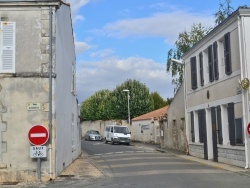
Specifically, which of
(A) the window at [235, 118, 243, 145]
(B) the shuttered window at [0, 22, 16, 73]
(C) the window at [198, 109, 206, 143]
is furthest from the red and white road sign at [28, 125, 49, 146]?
(C) the window at [198, 109, 206, 143]

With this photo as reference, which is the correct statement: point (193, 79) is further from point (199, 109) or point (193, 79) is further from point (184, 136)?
point (184, 136)

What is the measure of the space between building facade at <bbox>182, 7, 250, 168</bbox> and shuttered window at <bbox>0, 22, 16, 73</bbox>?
30.2 ft

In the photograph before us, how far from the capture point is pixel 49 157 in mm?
13531

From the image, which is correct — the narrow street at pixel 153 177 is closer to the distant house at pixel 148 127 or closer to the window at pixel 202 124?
the window at pixel 202 124

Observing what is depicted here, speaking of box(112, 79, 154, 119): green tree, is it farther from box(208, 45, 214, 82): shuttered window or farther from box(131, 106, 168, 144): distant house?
box(208, 45, 214, 82): shuttered window

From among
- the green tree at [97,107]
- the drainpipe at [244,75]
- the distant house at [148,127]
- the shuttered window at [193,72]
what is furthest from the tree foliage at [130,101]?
the drainpipe at [244,75]

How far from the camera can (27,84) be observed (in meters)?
13.9

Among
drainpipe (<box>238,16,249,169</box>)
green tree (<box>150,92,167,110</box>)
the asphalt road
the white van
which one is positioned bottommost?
the asphalt road

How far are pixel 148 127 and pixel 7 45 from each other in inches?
1176

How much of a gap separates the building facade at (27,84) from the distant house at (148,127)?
78.6 ft

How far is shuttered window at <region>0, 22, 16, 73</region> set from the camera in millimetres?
13992

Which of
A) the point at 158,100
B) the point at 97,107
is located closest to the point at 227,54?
the point at 97,107

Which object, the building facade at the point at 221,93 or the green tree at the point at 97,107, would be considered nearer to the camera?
the building facade at the point at 221,93

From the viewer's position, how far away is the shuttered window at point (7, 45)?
A: 1399cm
